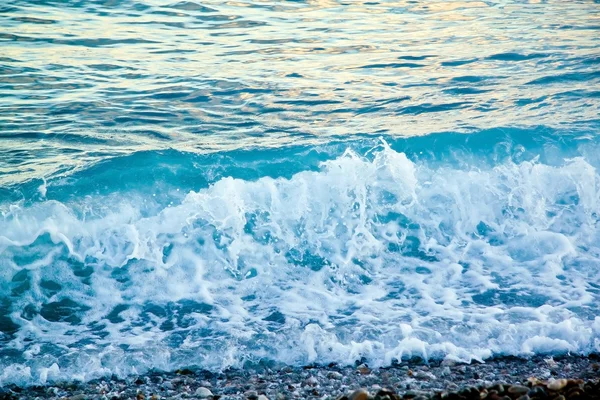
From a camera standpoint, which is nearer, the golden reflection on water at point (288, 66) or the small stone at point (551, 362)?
the small stone at point (551, 362)

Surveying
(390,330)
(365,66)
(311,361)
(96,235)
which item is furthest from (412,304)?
(365,66)

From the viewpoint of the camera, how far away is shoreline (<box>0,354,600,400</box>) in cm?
456

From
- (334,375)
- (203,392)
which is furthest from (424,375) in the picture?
(203,392)

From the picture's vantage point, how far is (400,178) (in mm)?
8203

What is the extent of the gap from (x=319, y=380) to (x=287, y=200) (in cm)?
339

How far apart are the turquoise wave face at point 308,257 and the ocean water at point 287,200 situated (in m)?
0.03

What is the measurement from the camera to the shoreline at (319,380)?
456 centimetres

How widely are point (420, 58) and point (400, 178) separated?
15.6ft

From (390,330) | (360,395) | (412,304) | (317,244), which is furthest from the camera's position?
(317,244)

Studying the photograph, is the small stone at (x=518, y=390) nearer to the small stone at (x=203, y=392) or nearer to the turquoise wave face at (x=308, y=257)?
the turquoise wave face at (x=308, y=257)

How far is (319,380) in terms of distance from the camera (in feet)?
15.8

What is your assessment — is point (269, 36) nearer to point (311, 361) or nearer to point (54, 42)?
point (54, 42)

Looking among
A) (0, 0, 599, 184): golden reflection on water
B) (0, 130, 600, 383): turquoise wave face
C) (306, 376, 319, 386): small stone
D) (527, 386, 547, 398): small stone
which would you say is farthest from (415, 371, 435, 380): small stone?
(0, 0, 599, 184): golden reflection on water

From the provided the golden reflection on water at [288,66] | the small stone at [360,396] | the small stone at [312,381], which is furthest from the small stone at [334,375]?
the golden reflection on water at [288,66]
